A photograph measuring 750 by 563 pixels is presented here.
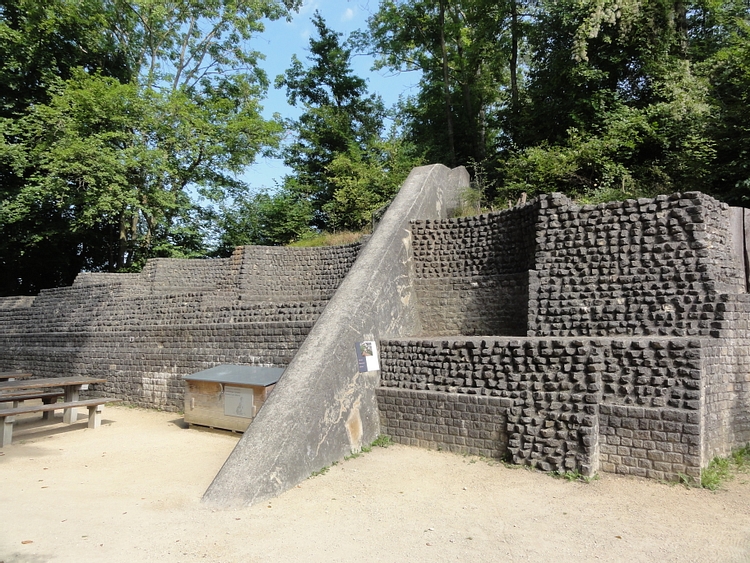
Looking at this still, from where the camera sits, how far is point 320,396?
5598mm

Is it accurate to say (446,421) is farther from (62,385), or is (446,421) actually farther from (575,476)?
(62,385)

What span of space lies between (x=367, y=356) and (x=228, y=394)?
2.27 m

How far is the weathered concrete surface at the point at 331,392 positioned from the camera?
4781mm

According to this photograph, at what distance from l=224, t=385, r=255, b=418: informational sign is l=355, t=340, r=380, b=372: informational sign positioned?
1.70m

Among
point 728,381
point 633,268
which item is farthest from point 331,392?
point 728,381

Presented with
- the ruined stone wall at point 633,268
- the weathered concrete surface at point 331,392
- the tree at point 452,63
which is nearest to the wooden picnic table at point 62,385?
the weathered concrete surface at point 331,392

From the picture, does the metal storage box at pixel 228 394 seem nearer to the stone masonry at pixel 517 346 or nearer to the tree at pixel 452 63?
the stone masonry at pixel 517 346

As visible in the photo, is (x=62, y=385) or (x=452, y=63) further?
(x=452, y=63)

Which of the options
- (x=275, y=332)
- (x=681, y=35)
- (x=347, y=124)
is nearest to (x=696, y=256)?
(x=275, y=332)

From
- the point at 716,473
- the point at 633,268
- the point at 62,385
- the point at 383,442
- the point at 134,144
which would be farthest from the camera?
the point at 134,144

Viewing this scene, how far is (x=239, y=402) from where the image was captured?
7.04m

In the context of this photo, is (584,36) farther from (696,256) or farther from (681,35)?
(696,256)

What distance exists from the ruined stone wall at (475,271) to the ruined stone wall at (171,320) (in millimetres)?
1999

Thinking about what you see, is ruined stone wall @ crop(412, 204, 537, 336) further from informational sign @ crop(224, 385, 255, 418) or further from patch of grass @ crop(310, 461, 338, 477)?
patch of grass @ crop(310, 461, 338, 477)
